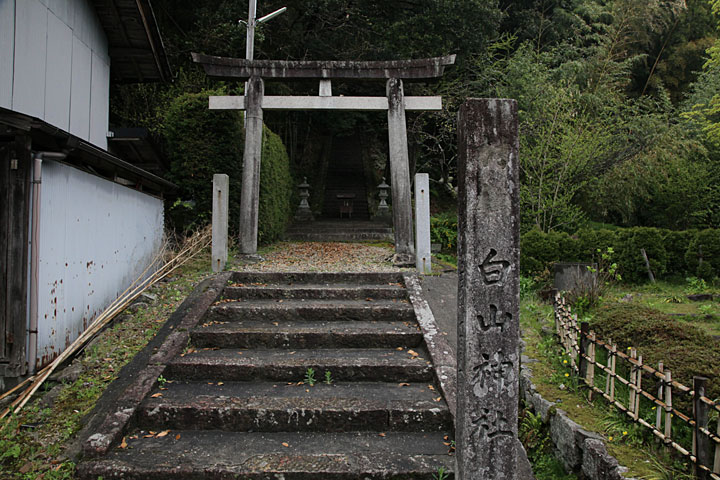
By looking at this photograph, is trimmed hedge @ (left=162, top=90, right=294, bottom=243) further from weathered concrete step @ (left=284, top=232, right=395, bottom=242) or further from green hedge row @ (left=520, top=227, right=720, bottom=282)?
green hedge row @ (left=520, top=227, right=720, bottom=282)

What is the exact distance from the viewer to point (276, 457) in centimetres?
348

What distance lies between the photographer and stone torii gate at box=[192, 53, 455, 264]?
29.4 ft

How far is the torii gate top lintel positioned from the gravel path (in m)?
3.67

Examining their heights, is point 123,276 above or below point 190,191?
below

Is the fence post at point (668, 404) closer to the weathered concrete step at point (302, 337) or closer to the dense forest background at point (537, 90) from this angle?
the weathered concrete step at point (302, 337)

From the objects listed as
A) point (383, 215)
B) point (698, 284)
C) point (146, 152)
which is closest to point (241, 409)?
point (146, 152)

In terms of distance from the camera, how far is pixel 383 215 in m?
15.4

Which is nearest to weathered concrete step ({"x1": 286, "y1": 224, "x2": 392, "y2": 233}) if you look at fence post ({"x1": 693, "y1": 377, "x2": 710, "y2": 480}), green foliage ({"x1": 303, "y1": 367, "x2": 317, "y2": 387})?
green foliage ({"x1": 303, "y1": 367, "x2": 317, "y2": 387})

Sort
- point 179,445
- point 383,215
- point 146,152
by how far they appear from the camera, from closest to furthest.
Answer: point 179,445 → point 146,152 → point 383,215

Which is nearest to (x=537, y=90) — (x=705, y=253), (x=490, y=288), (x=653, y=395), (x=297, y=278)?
(x=705, y=253)

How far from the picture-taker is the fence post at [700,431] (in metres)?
2.76

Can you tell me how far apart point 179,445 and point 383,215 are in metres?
12.2

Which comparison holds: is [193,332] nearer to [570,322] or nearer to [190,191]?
[570,322]

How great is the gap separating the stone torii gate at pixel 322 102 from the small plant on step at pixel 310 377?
14.9 feet
